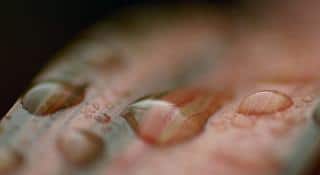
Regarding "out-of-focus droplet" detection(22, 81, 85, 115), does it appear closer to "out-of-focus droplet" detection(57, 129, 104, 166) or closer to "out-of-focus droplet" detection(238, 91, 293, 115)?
"out-of-focus droplet" detection(57, 129, 104, 166)

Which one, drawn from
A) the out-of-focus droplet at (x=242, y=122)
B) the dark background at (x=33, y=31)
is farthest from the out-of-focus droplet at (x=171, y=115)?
the dark background at (x=33, y=31)

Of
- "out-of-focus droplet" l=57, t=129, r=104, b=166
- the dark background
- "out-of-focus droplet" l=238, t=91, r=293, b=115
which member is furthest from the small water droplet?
the dark background

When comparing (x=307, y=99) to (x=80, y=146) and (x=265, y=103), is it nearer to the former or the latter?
(x=265, y=103)

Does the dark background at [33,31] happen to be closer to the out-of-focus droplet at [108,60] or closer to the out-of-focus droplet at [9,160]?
the out-of-focus droplet at [108,60]

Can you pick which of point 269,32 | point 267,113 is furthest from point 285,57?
point 267,113

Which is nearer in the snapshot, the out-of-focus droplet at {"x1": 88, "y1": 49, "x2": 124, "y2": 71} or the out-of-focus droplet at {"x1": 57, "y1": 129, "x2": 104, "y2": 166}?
the out-of-focus droplet at {"x1": 57, "y1": 129, "x2": 104, "y2": 166}

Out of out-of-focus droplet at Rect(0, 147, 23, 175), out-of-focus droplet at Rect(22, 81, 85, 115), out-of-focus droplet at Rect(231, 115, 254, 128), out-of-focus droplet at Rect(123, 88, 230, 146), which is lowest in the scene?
out-of-focus droplet at Rect(0, 147, 23, 175)
